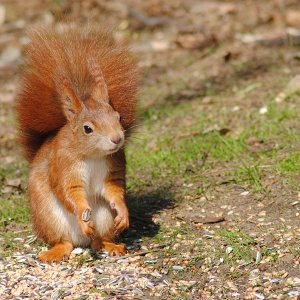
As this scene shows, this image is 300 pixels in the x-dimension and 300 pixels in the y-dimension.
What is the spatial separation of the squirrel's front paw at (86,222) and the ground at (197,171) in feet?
0.71

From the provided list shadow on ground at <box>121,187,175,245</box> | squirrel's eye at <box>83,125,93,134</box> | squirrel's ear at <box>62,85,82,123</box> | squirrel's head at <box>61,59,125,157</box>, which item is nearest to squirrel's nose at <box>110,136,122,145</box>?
squirrel's head at <box>61,59,125,157</box>

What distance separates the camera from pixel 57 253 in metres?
3.76

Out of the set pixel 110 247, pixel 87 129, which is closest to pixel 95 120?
pixel 87 129

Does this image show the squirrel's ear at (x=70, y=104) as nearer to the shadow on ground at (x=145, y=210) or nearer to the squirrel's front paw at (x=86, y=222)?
the squirrel's front paw at (x=86, y=222)

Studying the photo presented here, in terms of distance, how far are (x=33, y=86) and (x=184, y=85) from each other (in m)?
3.02

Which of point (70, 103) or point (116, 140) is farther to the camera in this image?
point (70, 103)

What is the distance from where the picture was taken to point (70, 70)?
3.69 meters

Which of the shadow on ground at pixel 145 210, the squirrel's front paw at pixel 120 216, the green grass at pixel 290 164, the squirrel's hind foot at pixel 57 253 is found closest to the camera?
the squirrel's front paw at pixel 120 216

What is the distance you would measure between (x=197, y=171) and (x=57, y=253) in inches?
56.2

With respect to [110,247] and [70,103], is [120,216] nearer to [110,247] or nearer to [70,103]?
[110,247]

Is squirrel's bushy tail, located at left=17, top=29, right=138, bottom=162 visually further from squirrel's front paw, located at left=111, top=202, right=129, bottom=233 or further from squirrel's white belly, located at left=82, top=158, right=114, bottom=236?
squirrel's front paw, located at left=111, top=202, right=129, bottom=233

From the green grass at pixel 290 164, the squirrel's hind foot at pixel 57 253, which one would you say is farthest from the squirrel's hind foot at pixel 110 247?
the green grass at pixel 290 164

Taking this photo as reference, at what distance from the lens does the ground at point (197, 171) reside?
→ 11.4ft

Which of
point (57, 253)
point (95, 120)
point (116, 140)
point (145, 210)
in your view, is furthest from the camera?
point (145, 210)
